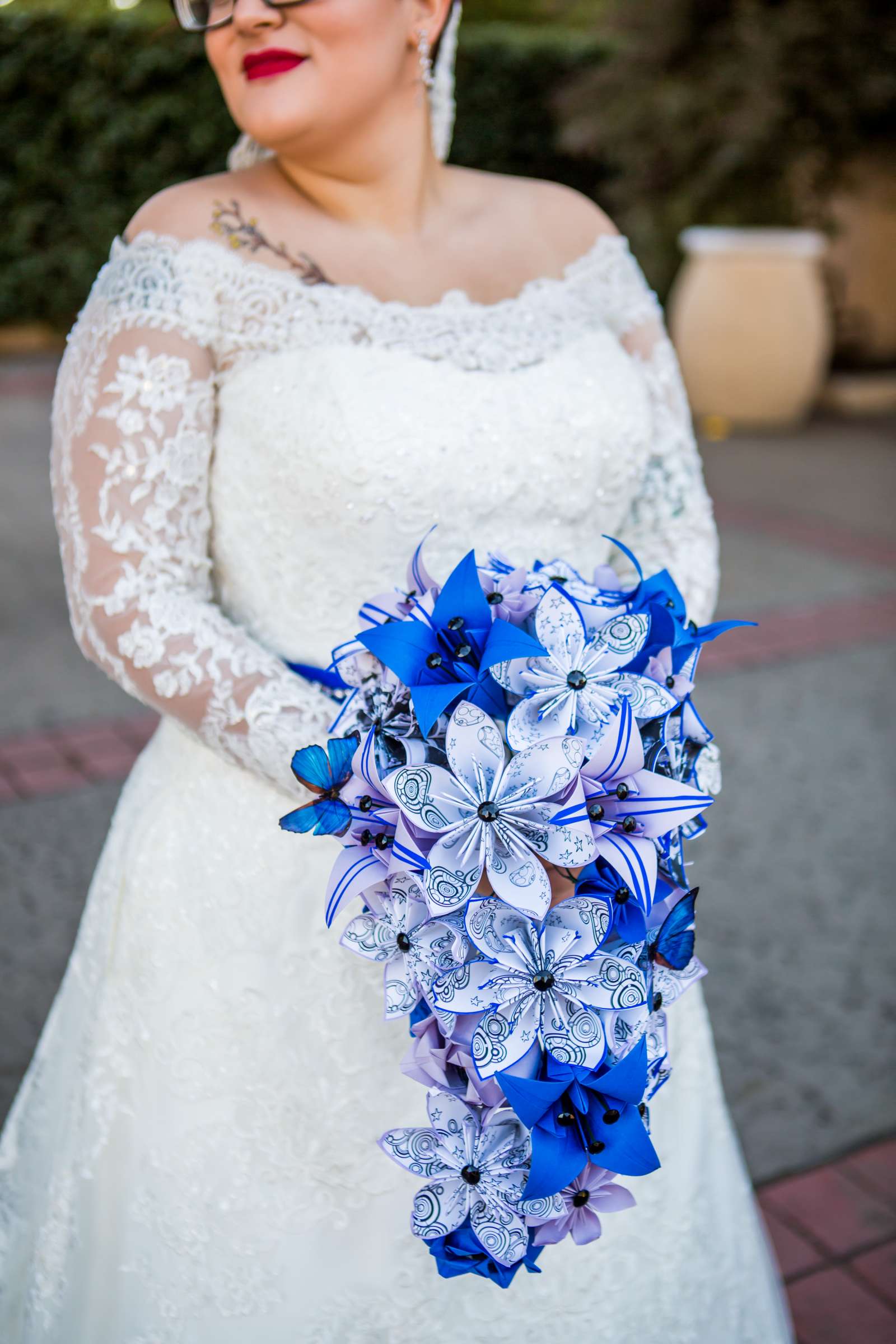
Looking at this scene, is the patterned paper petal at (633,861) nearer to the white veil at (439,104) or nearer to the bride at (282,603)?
the bride at (282,603)

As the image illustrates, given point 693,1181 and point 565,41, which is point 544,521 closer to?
point 693,1181

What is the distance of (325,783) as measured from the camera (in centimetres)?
136

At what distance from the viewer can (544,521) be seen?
179cm

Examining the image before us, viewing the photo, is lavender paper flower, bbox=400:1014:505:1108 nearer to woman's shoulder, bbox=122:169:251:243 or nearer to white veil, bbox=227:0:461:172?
woman's shoulder, bbox=122:169:251:243

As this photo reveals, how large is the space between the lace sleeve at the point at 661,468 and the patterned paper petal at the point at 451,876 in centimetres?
80

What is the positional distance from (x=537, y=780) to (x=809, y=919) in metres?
2.60

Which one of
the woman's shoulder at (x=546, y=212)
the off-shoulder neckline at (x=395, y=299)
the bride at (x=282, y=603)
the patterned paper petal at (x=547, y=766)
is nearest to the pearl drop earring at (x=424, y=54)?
the bride at (x=282, y=603)

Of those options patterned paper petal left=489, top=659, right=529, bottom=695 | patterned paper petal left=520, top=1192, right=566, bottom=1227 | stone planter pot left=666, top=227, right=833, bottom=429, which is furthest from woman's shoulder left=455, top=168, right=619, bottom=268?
stone planter pot left=666, top=227, right=833, bottom=429

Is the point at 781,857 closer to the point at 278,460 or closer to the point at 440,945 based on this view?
the point at 278,460

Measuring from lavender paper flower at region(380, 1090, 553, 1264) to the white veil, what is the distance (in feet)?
4.25

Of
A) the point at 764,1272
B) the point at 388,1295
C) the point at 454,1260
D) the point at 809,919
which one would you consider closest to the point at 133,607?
the point at 454,1260

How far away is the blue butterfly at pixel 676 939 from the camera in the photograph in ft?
4.62

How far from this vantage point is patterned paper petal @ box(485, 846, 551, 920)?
4.08 ft

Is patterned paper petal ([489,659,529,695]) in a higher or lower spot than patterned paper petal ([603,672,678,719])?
higher
